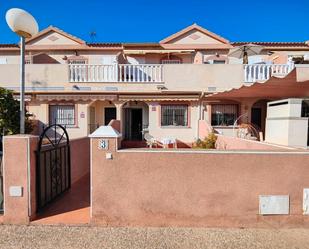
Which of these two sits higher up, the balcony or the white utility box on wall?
the balcony

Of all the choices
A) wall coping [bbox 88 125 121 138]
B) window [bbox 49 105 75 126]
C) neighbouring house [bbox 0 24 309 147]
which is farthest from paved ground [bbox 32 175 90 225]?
window [bbox 49 105 75 126]

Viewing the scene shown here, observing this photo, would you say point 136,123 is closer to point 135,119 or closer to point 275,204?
point 135,119

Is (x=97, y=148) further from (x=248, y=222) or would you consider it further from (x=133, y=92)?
(x=133, y=92)

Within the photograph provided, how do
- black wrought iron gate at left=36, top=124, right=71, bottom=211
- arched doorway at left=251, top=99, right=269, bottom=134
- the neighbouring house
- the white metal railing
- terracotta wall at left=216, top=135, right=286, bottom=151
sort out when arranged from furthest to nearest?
arched doorway at left=251, top=99, right=269, bottom=134, the neighbouring house, the white metal railing, terracotta wall at left=216, top=135, right=286, bottom=151, black wrought iron gate at left=36, top=124, right=71, bottom=211

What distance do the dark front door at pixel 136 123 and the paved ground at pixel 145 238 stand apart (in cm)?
1646

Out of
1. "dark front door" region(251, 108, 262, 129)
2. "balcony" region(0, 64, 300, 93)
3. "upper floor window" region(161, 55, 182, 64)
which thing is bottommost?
"dark front door" region(251, 108, 262, 129)

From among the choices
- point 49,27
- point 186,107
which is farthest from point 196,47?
point 49,27

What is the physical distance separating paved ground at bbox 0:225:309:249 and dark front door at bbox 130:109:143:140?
1646 centimetres

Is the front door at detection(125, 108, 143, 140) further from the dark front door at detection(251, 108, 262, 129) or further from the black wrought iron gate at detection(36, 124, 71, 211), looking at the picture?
the black wrought iron gate at detection(36, 124, 71, 211)

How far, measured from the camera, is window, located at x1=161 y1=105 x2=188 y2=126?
64.8 ft

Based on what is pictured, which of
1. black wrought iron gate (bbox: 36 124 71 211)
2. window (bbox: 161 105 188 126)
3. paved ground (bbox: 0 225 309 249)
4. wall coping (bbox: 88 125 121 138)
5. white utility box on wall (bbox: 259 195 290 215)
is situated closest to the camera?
paved ground (bbox: 0 225 309 249)

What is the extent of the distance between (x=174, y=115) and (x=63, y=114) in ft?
33.6

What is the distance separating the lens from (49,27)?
26.9 metres

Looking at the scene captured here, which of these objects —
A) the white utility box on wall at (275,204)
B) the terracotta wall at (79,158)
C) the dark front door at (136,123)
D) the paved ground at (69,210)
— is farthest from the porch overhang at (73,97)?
the white utility box on wall at (275,204)
